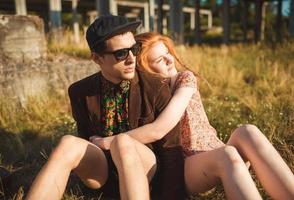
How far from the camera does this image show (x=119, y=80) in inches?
99.1

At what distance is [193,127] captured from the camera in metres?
2.69

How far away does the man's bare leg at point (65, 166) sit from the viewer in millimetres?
2193

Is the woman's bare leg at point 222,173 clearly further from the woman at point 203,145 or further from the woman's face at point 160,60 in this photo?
the woman's face at point 160,60

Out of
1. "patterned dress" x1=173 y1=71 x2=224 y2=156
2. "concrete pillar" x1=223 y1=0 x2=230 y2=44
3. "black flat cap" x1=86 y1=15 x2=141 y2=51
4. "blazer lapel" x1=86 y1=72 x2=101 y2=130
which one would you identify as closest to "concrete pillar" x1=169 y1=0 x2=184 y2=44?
"concrete pillar" x1=223 y1=0 x2=230 y2=44

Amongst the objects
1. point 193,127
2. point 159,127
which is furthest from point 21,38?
point 159,127

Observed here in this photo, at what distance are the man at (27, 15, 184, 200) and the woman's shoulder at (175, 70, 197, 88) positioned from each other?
112 mm

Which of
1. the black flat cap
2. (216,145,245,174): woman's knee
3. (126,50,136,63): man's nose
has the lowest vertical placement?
(216,145,245,174): woman's knee

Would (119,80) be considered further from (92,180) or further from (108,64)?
(92,180)

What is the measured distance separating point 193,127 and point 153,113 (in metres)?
0.32

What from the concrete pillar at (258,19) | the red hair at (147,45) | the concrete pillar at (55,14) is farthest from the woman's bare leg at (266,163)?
the concrete pillar at (258,19)

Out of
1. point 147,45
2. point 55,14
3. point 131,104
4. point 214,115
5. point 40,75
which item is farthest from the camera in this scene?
point 55,14

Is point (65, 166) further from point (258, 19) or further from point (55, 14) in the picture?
point (258, 19)

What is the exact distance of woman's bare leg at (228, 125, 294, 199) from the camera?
85.2 inches

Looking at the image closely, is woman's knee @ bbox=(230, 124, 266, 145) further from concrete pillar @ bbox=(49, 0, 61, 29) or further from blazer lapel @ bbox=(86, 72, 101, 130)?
concrete pillar @ bbox=(49, 0, 61, 29)
